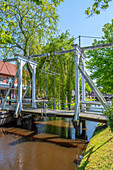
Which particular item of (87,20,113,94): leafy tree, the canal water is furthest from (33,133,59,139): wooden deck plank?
(87,20,113,94): leafy tree

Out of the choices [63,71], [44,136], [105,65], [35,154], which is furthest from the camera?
[63,71]

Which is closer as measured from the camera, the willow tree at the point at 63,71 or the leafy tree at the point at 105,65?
the leafy tree at the point at 105,65

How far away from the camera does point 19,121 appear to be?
34.1 feet

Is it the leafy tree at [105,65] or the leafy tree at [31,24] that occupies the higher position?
the leafy tree at [31,24]

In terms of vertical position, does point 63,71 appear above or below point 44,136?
above

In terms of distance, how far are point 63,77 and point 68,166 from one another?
1121 centimetres

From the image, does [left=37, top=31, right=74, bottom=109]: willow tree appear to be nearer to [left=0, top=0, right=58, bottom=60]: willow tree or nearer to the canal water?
[left=0, top=0, right=58, bottom=60]: willow tree

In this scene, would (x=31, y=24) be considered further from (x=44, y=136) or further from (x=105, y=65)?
Result: (x=44, y=136)

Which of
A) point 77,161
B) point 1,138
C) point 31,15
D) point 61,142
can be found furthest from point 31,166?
point 31,15

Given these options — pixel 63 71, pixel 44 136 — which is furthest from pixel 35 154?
pixel 63 71

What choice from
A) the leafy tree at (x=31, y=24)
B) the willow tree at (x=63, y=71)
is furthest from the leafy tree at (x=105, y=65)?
the leafy tree at (x=31, y=24)

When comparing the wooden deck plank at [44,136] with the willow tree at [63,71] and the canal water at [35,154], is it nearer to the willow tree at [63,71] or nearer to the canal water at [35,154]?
the canal water at [35,154]

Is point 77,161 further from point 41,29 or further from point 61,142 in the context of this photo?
point 41,29

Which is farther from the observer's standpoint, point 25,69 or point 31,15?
point 25,69
